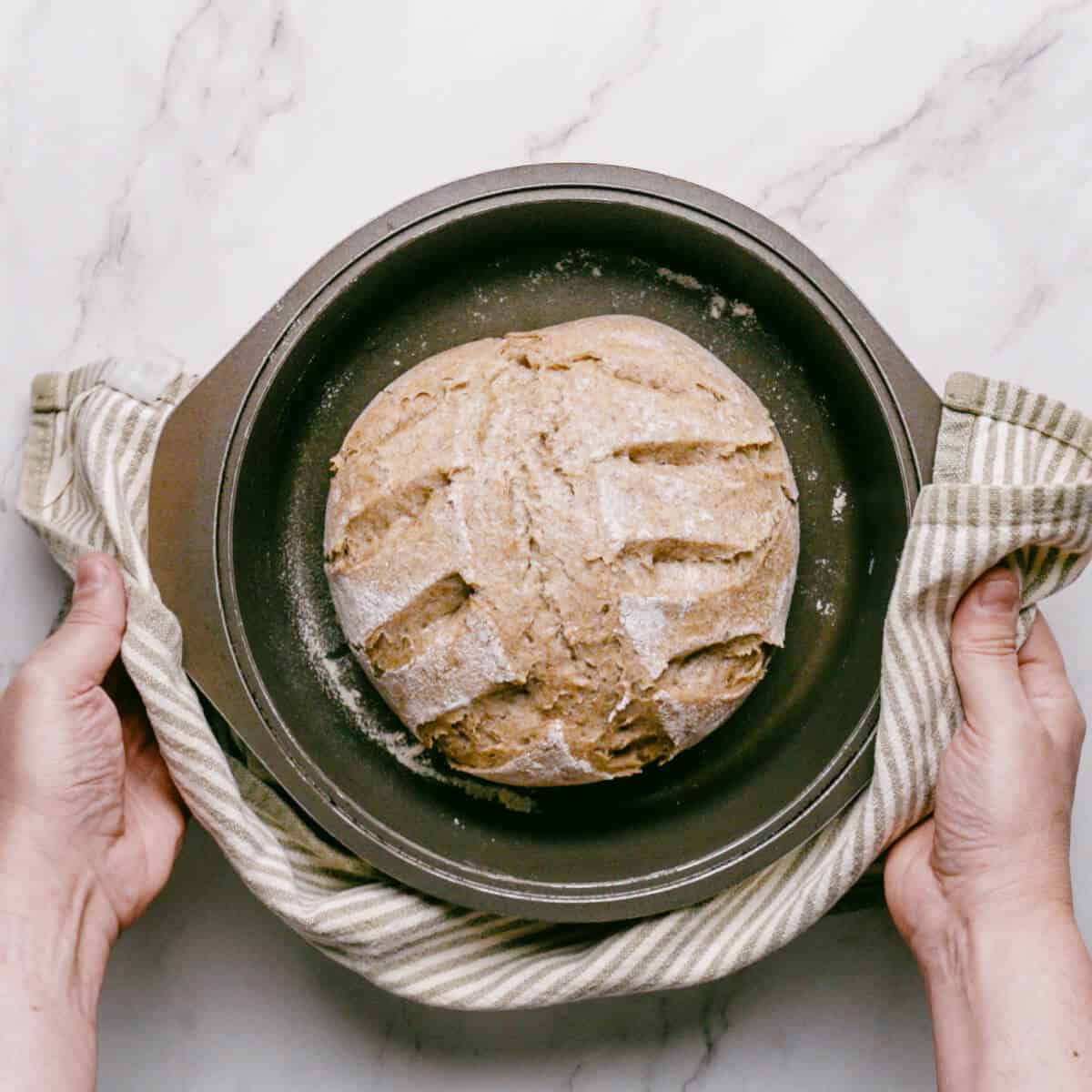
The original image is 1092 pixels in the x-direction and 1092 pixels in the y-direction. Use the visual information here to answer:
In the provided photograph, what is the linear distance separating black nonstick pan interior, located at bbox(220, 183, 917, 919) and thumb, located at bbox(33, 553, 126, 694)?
145 mm

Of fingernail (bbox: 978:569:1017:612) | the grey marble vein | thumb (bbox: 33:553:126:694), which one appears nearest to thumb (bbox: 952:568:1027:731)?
fingernail (bbox: 978:569:1017:612)

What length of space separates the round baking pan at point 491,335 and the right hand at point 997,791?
4.6 inches

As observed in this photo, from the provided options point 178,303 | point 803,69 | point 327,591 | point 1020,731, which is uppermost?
point 803,69

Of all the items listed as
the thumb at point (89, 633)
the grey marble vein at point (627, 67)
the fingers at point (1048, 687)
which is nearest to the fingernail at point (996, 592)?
the fingers at point (1048, 687)

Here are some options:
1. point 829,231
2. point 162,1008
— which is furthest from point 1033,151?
point 162,1008

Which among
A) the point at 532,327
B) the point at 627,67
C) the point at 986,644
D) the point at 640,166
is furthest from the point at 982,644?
the point at 627,67

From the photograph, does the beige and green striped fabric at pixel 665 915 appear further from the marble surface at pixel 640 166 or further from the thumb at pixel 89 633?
the marble surface at pixel 640 166

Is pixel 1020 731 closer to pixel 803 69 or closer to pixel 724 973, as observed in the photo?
pixel 724 973

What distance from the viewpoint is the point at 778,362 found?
1439 mm

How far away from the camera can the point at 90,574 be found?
4.23 ft

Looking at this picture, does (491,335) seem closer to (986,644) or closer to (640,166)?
(640,166)

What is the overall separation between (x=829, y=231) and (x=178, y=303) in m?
0.94

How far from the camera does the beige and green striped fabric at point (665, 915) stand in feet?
4.12

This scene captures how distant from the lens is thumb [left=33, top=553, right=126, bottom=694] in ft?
4.14
